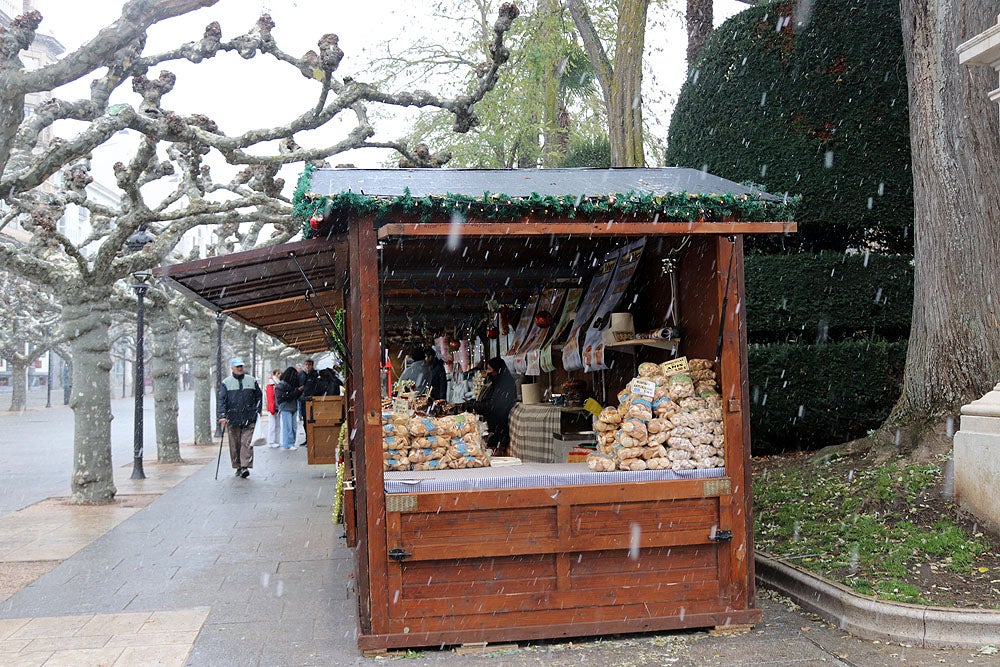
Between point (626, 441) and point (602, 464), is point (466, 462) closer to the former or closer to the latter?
point (602, 464)

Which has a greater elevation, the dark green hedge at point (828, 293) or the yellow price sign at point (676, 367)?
the dark green hedge at point (828, 293)

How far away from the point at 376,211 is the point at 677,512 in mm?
2810

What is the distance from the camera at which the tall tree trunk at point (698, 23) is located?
47.0 feet

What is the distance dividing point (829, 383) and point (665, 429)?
17.2 feet

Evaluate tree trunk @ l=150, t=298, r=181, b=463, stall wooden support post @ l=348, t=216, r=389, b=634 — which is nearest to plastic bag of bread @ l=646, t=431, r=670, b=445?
stall wooden support post @ l=348, t=216, r=389, b=634

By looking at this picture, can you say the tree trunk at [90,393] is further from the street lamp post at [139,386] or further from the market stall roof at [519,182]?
the market stall roof at [519,182]

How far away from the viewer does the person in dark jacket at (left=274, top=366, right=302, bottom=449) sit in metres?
20.5

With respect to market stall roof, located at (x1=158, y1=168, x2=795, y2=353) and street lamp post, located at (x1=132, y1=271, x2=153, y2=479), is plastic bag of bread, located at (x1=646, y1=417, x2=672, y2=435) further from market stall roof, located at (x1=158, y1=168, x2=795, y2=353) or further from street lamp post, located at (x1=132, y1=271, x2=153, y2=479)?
street lamp post, located at (x1=132, y1=271, x2=153, y2=479)

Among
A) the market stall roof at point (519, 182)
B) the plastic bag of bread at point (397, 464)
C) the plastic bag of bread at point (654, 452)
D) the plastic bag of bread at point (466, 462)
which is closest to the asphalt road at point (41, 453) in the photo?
the plastic bag of bread at point (397, 464)

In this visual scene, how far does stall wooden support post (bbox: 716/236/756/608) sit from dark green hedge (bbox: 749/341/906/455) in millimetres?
4751

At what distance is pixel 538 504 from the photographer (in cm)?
589

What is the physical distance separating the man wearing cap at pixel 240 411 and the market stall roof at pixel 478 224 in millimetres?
6573

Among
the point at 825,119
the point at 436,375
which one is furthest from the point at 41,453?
the point at 825,119

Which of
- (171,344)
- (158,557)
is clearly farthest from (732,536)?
(171,344)
